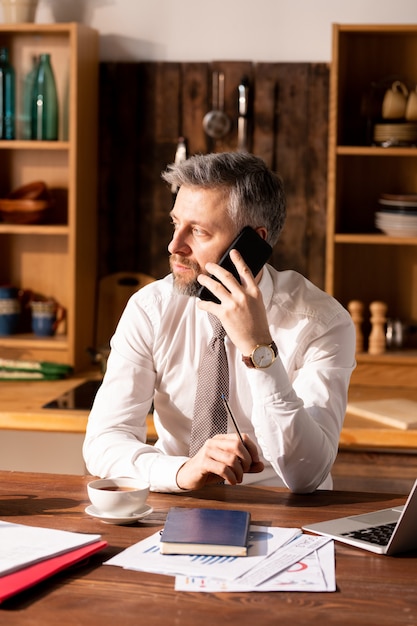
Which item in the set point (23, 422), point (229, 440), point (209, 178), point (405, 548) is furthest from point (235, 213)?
point (23, 422)

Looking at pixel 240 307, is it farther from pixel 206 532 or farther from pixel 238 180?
pixel 206 532

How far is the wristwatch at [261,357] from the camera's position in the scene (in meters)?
1.93

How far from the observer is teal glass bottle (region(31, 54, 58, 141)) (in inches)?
146

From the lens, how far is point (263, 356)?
6.34 ft

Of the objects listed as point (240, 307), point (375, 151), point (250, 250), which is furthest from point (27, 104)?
point (240, 307)

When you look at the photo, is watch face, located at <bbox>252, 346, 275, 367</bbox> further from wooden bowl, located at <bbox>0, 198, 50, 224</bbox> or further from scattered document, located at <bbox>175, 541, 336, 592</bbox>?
wooden bowl, located at <bbox>0, 198, 50, 224</bbox>

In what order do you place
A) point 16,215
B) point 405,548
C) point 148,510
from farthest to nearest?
1. point 16,215
2. point 148,510
3. point 405,548

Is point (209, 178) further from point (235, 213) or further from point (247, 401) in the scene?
point (247, 401)

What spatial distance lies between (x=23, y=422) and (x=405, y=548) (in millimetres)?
1783

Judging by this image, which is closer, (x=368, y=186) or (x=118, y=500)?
(x=118, y=500)

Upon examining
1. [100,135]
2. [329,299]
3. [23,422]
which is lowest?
[23,422]

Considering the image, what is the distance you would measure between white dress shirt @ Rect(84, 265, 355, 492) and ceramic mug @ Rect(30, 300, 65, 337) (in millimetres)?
1516

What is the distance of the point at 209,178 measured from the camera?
7.27 feet

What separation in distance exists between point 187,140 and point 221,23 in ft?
1.62
